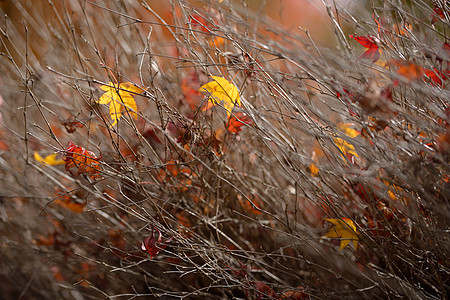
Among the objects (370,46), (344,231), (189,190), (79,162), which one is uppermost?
(370,46)

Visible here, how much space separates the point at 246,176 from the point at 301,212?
1.08 feet

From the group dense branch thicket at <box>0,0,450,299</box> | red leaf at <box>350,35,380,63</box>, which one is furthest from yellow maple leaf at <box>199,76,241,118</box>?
red leaf at <box>350,35,380,63</box>

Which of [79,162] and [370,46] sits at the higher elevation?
[370,46]

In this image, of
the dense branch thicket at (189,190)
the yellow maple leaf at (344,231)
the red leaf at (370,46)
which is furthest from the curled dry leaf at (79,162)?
the red leaf at (370,46)

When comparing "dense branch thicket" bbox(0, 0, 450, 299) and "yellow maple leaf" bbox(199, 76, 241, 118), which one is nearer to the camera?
"yellow maple leaf" bbox(199, 76, 241, 118)

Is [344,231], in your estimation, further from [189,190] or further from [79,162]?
[79,162]

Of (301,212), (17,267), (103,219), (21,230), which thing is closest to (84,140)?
(103,219)

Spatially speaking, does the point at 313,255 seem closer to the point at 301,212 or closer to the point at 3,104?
the point at 301,212

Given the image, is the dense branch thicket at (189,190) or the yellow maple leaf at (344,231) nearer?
the yellow maple leaf at (344,231)

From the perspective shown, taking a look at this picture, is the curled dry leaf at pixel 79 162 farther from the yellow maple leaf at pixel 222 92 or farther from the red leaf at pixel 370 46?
the red leaf at pixel 370 46

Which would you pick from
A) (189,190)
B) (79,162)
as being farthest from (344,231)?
(79,162)

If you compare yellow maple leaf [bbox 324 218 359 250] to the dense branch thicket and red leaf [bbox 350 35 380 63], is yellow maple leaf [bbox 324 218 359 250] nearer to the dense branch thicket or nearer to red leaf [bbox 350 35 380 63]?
the dense branch thicket

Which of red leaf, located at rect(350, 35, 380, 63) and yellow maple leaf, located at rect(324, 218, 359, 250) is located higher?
red leaf, located at rect(350, 35, 380, 63)

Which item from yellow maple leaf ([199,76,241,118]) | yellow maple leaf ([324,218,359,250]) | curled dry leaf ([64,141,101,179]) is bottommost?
yellow maple leaf ([324,218,359,250])
